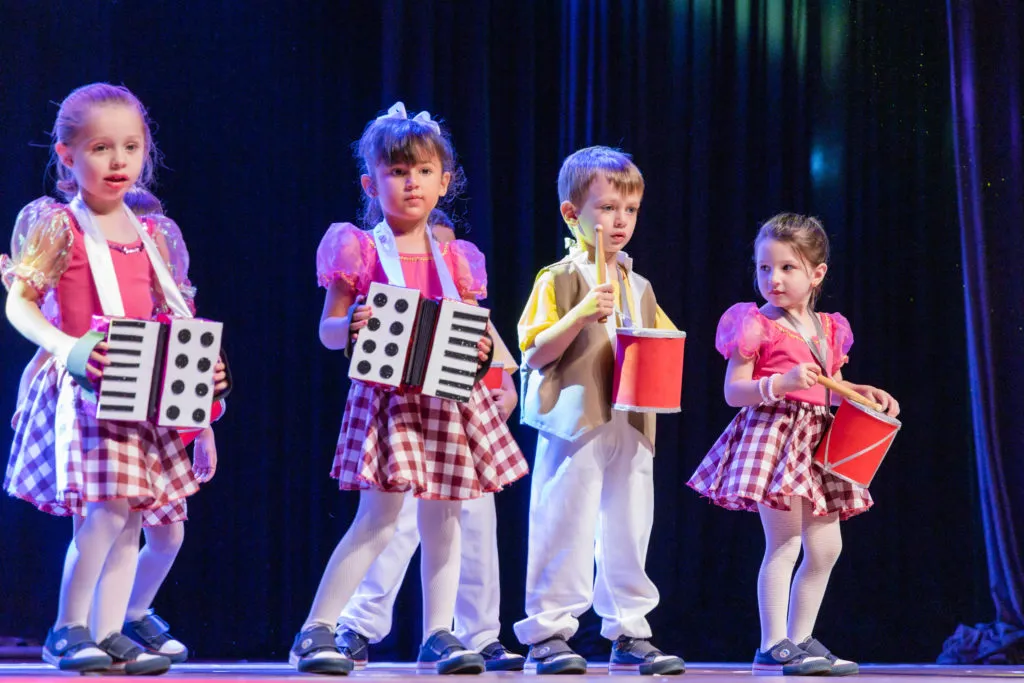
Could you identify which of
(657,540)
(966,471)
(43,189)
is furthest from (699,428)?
(43,189)

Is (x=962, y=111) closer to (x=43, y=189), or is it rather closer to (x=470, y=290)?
(x=470, y=290)

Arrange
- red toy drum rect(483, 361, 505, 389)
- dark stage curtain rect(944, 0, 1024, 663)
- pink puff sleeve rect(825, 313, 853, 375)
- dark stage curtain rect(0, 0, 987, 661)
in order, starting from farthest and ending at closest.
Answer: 1. dark stage curtain rect(944, 0, 1024, 663)
2. dark stage curtain rect(0, 0, 987, 661)
3. pink puff sleeve rect(825, 313, 853, 375)
4. red toy drum rect(483, 361, 505, 389)

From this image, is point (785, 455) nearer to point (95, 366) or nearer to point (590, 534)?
point (590, 534)

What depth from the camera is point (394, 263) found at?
3.26 meters


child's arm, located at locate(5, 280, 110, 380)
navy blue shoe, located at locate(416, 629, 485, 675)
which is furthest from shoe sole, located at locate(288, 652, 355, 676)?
child's arm, located at locate(5, 280, 110, 380)

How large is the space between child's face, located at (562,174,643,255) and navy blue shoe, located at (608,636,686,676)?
1139 mm

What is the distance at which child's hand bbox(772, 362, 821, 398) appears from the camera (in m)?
3.52

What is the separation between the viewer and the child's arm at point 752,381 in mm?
3523

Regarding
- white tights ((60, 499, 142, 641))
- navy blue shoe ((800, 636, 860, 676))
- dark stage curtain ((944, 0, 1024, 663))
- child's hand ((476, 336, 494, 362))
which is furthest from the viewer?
dark stage curtain ((944, 0, 1024, 663))

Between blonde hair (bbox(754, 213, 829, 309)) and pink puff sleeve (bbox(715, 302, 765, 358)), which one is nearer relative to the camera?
pink puff sleeve (bbox(715, 302, 765, 358))

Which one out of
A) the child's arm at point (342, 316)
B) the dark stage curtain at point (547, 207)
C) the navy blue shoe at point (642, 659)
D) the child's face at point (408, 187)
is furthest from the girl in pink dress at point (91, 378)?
the dark stage curtain at point (547, 207)

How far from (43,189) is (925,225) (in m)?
3.58

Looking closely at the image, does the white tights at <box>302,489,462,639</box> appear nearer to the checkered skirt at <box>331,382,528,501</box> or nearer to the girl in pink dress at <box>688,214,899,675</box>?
the checkered skirt at <box>331,382,528,501</box>

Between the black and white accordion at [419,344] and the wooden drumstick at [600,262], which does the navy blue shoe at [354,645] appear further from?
the wooden drumstick at [600,262]
